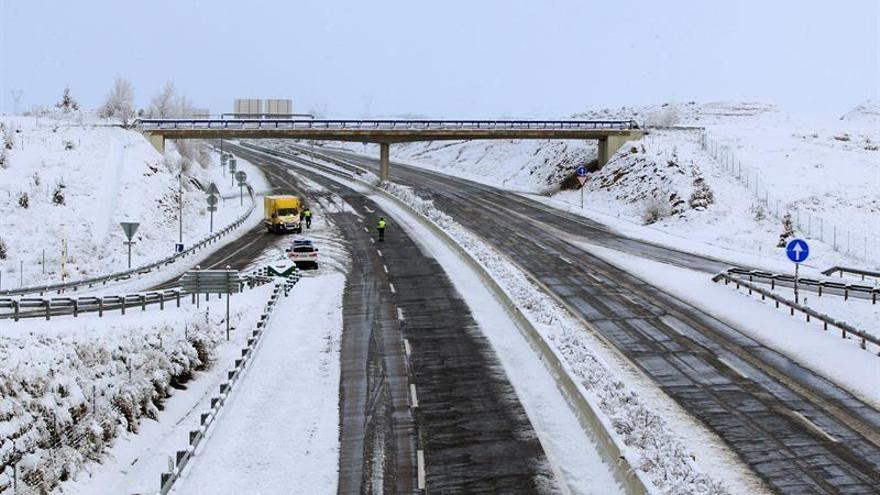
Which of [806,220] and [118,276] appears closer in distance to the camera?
[118,276]

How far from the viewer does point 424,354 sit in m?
28.3

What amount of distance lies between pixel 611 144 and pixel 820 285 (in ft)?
160

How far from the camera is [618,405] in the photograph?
69.2ft

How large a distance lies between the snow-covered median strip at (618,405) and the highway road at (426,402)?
180cm

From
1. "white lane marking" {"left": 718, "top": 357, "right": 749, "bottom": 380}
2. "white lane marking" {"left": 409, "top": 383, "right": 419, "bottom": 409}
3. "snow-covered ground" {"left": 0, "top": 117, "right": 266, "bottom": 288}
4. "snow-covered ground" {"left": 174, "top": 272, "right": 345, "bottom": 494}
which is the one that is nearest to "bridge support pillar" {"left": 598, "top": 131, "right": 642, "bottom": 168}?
"snow-covered ground" {"left": 0, "top": 117, "right": 266, "bottom": 288}

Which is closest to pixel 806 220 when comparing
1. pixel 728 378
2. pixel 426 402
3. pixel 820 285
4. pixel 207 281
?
pixel 820 285

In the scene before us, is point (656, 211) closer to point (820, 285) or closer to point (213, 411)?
point (820, 285)

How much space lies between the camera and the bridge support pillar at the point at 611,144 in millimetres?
86188

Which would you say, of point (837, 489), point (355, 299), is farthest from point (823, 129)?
point (837, 489)

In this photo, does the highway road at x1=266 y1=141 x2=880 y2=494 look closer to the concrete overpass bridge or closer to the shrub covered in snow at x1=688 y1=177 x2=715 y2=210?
the shrub covered in snow at x1=688 y1=177 x2=715 y2=210

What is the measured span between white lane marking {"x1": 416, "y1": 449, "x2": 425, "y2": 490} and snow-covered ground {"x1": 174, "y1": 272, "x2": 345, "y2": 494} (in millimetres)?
1736

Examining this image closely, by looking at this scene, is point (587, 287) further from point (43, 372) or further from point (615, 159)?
point (615, 159)

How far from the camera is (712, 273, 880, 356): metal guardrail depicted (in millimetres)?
28325

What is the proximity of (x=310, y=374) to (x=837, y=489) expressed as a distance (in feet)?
47.5
